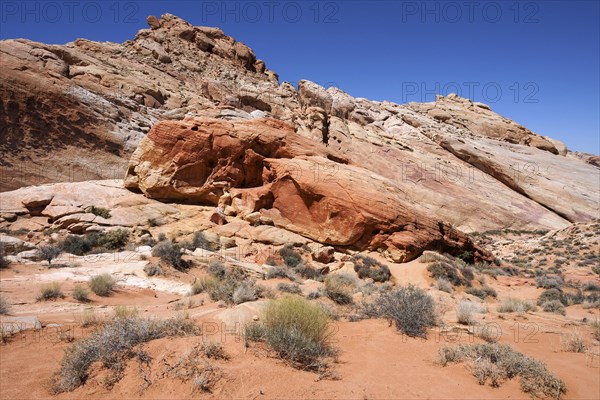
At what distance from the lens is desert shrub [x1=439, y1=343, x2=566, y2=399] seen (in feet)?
13.4

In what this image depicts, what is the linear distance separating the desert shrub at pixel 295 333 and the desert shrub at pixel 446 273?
8405 millimetres

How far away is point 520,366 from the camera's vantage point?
439 centimetres

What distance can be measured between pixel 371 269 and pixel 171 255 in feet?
24.0

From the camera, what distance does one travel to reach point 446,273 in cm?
1232

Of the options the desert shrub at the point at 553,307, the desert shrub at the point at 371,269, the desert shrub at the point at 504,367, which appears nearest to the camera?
the desert shrub at the point at 504,367

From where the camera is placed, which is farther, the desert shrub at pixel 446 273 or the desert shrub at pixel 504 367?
the desert shrub at pixel 446 273

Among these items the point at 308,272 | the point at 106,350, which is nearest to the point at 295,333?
the point at 106,350

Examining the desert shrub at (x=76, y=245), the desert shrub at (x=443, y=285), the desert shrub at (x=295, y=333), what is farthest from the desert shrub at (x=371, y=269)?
the desert shrub at (x=76, y=245)

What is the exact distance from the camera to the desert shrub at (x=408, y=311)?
621cm

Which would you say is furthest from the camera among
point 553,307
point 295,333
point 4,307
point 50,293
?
point 553,307

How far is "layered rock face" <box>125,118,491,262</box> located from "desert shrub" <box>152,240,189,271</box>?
16.6ft

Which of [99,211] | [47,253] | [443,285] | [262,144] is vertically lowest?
[443,285]

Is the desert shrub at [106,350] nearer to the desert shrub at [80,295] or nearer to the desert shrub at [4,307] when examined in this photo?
the desert shrub at [4,307]

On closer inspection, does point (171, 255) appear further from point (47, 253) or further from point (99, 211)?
point (99, 211)
